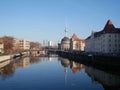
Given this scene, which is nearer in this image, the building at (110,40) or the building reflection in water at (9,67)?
the building reflection in water at (9,67)

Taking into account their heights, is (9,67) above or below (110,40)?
below

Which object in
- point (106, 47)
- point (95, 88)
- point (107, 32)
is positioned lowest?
point (95, 88)

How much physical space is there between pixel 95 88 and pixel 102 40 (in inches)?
2609

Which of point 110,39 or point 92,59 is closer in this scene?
point 92,59

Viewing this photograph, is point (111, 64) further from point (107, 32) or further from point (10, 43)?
point (10, 43)

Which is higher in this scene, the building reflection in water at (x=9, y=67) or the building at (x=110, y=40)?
the building at (x=110, y=40)

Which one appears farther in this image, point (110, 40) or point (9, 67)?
point (110, 40)

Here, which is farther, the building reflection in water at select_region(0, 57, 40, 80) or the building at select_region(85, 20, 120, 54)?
the building at select_region(85, 20, 120, 54)

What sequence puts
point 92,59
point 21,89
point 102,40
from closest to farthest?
1. point 21,89
2. point 92,59
3. point 102,40

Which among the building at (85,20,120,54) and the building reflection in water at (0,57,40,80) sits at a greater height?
the building at (85,20,120,54)

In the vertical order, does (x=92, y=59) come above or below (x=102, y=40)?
below

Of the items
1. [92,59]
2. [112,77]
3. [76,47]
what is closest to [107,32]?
[92,59]

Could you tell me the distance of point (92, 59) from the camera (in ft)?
244

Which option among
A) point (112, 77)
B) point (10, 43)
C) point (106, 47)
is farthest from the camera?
point (10, 43)
